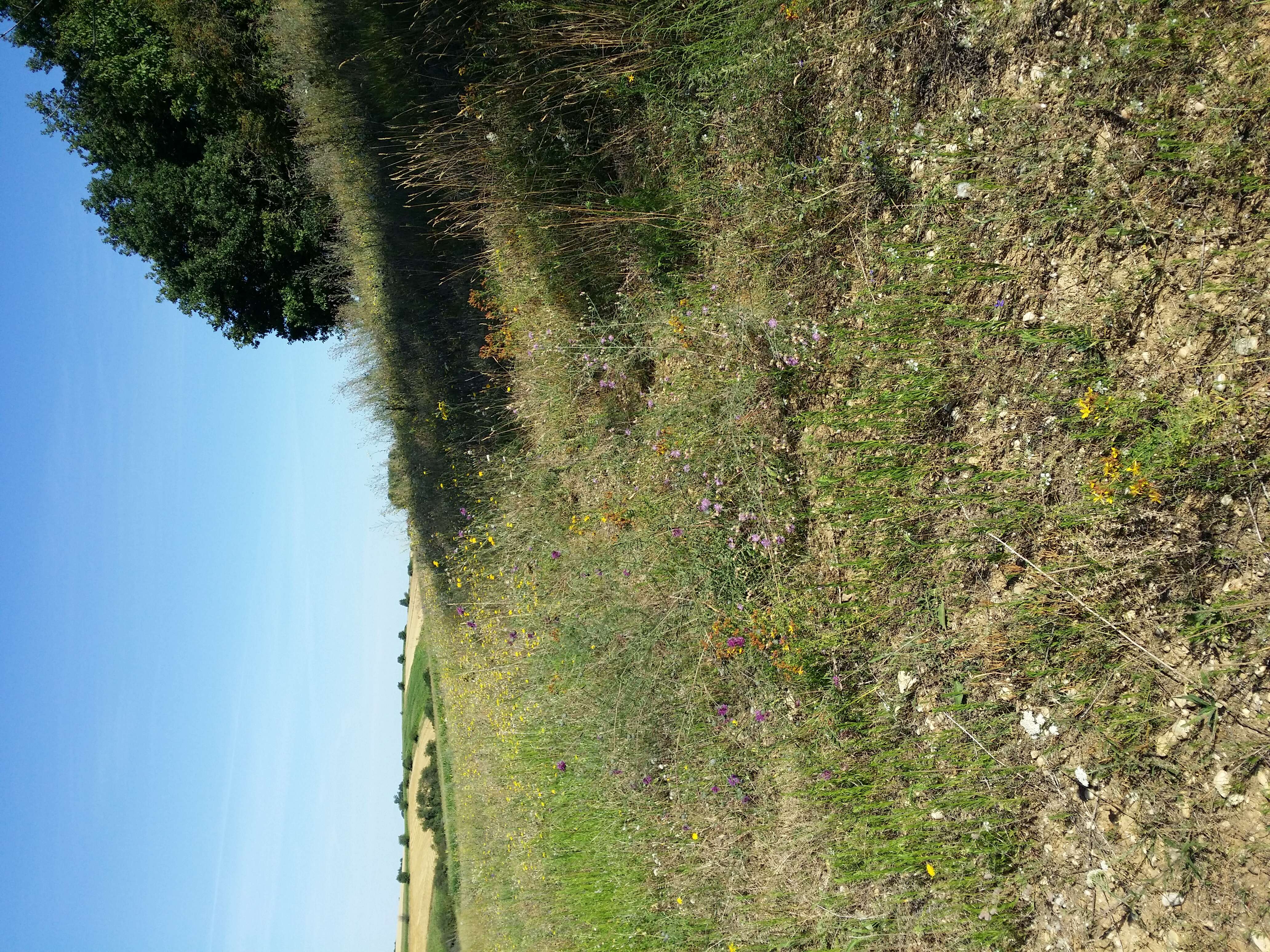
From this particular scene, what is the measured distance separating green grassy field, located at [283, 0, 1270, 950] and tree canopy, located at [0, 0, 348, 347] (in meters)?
2.50

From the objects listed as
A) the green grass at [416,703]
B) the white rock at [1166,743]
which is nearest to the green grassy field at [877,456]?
the white rock at [1166,743]

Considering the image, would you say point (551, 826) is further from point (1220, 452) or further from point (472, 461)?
point (1220, 452)

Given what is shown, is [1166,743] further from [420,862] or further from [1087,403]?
[420,862]

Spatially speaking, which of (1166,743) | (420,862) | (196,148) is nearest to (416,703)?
(420,862)

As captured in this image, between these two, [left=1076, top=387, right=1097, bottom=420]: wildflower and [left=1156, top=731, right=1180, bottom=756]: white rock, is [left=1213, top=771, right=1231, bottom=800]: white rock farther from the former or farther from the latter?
[left=1076, top=387, right=1097, bottom=420]: wildflower

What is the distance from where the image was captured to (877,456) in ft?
14.0

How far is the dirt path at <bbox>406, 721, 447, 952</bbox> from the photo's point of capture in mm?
16203

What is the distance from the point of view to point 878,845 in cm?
408

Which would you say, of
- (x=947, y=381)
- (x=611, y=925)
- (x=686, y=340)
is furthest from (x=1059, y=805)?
(x=611, y=925)

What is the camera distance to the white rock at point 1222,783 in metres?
2.91

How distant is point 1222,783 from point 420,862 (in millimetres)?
18440

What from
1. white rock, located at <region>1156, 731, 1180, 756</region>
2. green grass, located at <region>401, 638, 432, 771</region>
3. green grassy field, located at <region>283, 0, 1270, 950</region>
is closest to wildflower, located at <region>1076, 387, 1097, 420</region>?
green grassy field, located at <region>283, 0, 1270, 950</region>

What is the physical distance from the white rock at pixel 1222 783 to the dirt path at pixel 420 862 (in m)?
14.3

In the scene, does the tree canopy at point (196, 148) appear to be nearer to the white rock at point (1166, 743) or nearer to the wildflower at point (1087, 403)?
the wildflower at point (1087, 403)
